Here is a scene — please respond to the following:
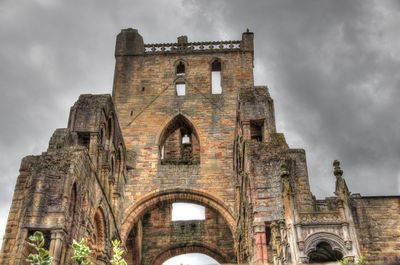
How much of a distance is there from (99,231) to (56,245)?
14.5 ft

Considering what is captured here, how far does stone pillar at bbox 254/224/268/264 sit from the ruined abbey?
0.03 m

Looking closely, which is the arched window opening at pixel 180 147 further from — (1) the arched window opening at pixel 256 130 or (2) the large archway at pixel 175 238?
(1) the arched window opening at pixel 256 130

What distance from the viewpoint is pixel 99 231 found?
537 inches

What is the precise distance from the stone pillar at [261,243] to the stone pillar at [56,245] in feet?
14.5

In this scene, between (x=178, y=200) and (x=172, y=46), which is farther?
(x=172, y=46)

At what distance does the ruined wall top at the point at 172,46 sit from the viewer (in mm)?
21531

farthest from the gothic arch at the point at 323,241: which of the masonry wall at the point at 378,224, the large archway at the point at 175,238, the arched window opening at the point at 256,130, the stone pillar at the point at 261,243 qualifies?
the large archway at the point at 175,238

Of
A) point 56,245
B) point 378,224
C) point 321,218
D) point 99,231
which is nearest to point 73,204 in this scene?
point 56,245

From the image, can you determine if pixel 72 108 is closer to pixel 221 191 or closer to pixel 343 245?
pixel 221 191

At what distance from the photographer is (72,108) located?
14.3m

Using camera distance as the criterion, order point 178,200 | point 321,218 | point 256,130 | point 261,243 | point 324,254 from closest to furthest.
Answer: point 321,218
point 324,254
point 261,243
point 256,130
point 178,200

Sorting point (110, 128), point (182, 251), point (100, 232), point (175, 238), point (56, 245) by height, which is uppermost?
point (110, 128)

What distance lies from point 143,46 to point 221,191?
25.9ft

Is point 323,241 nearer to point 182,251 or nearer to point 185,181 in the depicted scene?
point 185,181
